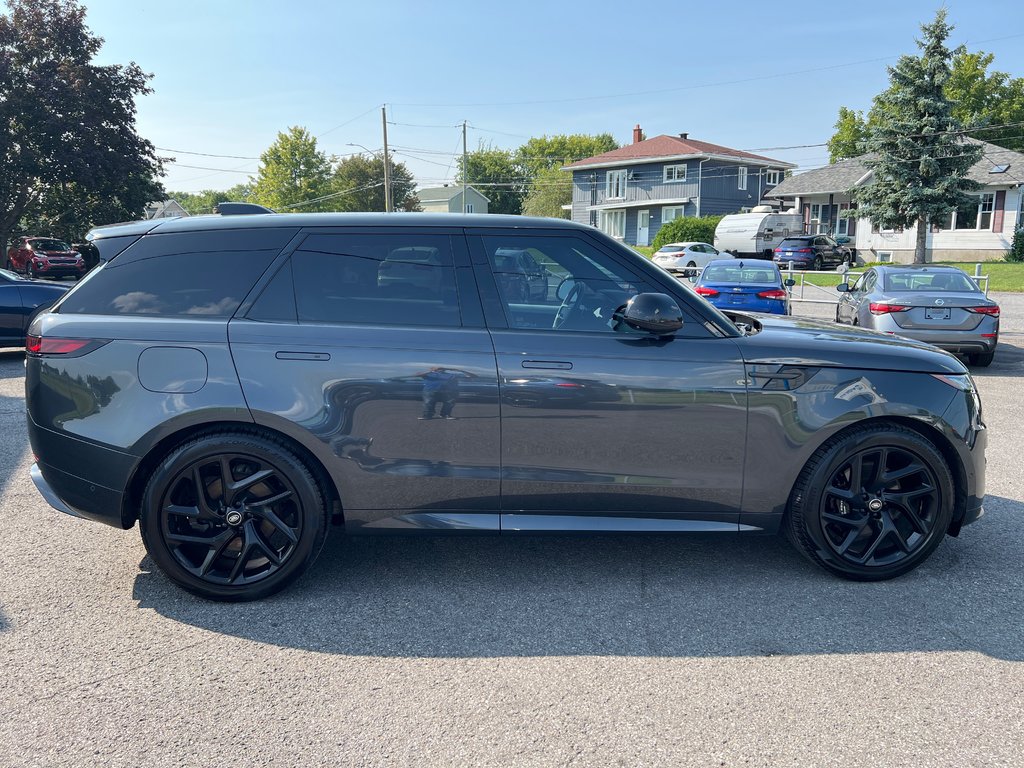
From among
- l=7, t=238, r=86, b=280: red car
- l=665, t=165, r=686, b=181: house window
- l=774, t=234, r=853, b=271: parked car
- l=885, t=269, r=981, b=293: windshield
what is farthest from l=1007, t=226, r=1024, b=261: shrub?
l=7, t=238, r=86, b=280: red car

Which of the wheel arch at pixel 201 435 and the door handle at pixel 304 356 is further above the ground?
the door handle at pixel 304 356

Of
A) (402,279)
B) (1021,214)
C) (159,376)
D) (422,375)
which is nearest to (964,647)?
(422,375)

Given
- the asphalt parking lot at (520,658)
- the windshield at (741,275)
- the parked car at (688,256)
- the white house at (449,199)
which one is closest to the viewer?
the asphalt parking lot at (520,658)

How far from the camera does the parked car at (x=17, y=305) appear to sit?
36.8 feet

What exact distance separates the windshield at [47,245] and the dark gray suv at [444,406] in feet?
105

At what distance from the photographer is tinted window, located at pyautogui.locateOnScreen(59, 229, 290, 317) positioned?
387cm

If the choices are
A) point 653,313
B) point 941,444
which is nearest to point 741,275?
point 941,444

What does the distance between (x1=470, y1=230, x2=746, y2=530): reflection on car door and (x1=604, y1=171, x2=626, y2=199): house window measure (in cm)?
5373

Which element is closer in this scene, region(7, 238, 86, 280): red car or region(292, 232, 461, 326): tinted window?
region(292, 232, 461, 326): tinted window

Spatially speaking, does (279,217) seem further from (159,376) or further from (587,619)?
Answer: (587,619)

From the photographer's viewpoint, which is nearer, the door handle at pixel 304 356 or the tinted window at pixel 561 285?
the door handle at pixel 304 356

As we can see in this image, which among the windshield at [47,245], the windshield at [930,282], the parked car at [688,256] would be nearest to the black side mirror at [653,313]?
the windshield at [930,282]

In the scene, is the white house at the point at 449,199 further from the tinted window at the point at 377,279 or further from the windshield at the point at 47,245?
the tinted window at the point at 377,279

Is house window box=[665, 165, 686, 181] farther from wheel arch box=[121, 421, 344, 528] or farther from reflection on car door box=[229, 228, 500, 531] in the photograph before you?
wheel arch box=[121, 421, 344, 528]
